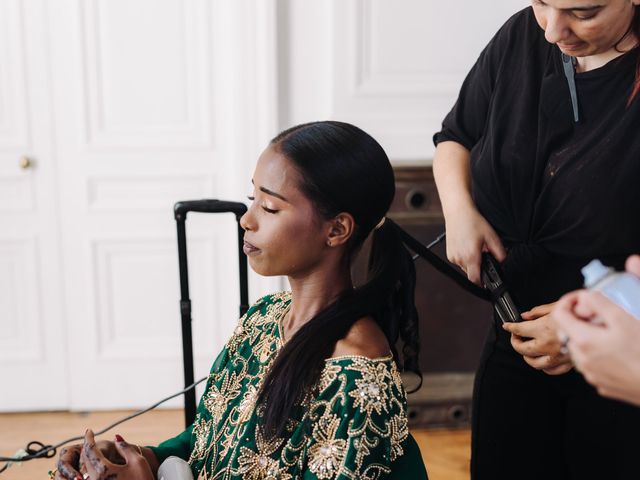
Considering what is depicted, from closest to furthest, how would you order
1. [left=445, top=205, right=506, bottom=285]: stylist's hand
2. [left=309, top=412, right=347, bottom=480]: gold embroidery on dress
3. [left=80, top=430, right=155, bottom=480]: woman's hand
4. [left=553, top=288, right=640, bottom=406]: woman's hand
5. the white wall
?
[left=553, top=288, right=640, bottom=406]: woman's hand → [left=309, top=412, right=347, bottom=480]: gold embroidery on dress → [left=80, top=430, right=155, bottom=480]: woman's hand → [left=445, top=205, right=506, bottom=285]: stylist's hand → the white wall

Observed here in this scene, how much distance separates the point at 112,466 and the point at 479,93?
0.96 meters

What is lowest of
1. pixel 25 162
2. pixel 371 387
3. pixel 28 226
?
pixel 28 226

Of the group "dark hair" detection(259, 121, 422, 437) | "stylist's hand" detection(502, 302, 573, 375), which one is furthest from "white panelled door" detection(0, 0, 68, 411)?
"stylist's hand" detection(502, 302, 573, 375)

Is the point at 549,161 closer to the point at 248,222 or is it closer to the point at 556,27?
the point at 556,27

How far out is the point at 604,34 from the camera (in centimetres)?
114

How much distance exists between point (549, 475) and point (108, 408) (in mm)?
2262

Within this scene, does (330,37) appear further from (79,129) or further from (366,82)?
(79,129)

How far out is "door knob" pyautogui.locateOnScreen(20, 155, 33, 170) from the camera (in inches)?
117

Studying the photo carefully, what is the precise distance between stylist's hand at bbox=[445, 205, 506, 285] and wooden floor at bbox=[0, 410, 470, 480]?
4.56ft

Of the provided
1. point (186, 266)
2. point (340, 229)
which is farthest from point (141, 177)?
point (340, 229)

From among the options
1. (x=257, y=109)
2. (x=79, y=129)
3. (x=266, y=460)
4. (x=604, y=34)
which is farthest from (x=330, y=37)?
(x=266, y=460)

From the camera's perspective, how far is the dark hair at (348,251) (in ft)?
3.85

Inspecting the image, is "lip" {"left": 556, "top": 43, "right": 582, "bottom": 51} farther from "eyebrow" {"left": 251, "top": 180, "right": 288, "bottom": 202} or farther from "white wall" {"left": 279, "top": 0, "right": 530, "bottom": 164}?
"white wall" {"left": 279, "top": 0, "right": 530, "bottom": 164}

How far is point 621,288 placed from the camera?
750mm
